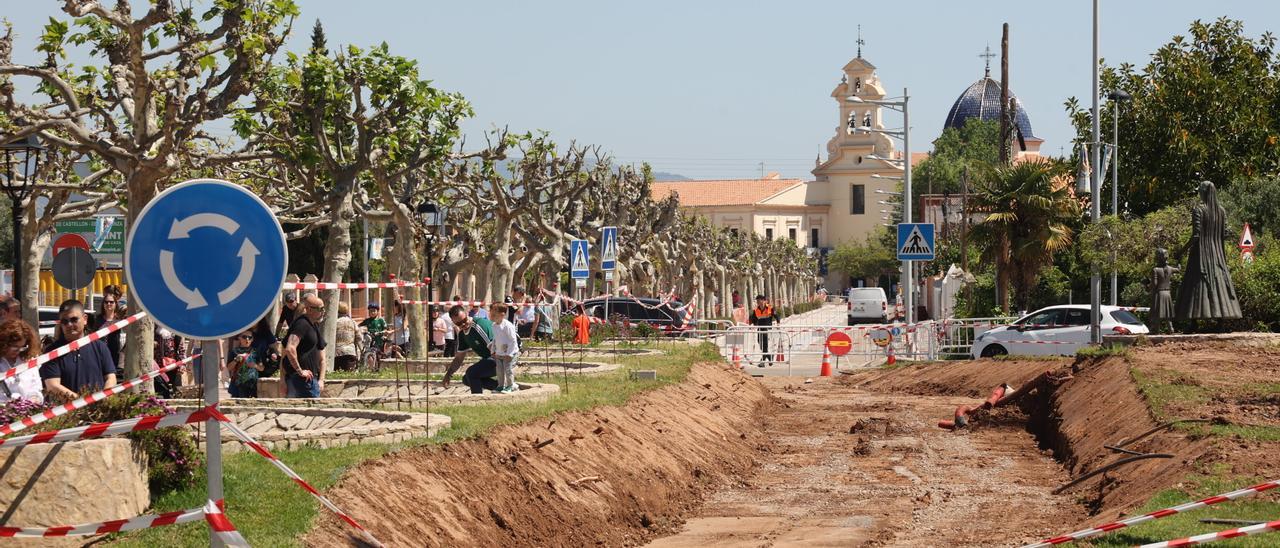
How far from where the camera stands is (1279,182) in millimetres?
44094

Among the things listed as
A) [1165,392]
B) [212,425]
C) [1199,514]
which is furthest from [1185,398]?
[212,425]

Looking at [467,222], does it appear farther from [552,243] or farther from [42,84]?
[42,84]

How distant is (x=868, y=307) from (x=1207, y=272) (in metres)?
46.6

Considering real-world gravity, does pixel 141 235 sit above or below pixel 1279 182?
below

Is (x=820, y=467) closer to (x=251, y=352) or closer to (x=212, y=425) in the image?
(x=251, y=352)

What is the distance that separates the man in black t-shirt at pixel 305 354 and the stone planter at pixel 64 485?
23.8ft

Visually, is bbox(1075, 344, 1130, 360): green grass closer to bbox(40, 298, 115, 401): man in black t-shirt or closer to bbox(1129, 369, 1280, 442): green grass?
bbox(1129, 369, 1280, 442): green grass

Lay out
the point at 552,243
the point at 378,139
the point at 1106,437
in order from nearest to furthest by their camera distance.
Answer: the point at 1106,437 → the point at 378,139 → the point at 552,243

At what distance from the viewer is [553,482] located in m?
12.6

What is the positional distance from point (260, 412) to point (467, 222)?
129 ft

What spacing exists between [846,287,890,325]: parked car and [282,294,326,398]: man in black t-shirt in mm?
55801

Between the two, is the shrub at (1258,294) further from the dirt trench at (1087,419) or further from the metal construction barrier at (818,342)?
the metal construction barrier at (818,342)

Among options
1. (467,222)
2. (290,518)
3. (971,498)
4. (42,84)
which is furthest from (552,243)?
(290,518)

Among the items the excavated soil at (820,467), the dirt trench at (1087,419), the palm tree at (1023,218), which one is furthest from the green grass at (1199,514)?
the palm tree at (1023,218)
